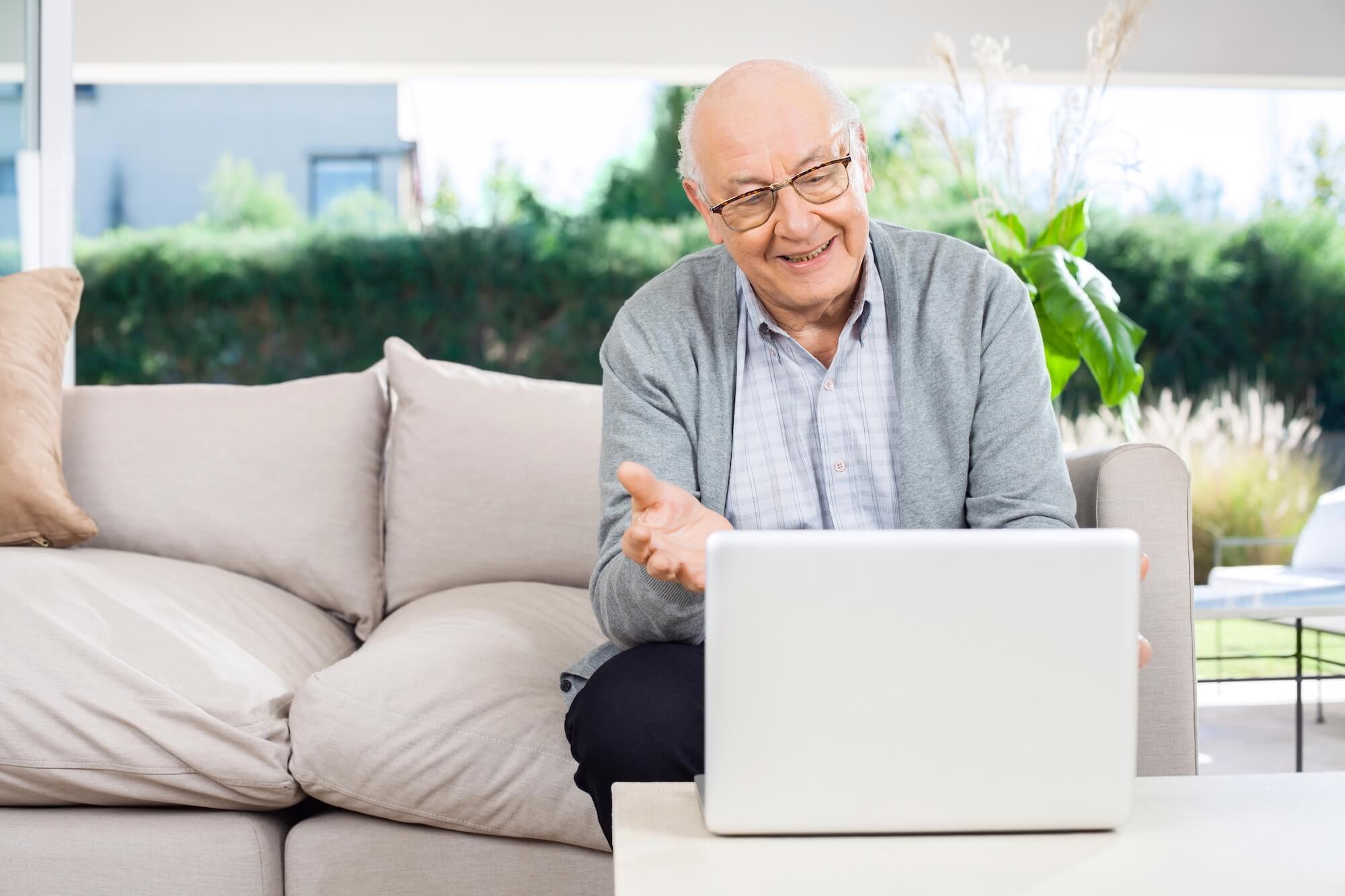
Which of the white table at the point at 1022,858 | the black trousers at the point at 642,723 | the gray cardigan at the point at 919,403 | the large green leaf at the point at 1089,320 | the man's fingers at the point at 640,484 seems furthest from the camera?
the large green leaf at the point at 1089,320

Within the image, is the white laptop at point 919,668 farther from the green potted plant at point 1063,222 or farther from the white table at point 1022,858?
the green potted plant at point 1063,222

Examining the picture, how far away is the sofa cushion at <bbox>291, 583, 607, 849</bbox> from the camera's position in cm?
135

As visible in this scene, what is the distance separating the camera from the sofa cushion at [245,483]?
1.94 meters

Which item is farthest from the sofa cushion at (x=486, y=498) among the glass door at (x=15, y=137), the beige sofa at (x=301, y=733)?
the glass door at (x=15, y=137)

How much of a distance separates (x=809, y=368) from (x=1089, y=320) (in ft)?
3.63

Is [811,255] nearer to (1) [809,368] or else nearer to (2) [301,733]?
(1) [809,368]

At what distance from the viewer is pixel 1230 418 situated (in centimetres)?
511

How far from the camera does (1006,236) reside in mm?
2516

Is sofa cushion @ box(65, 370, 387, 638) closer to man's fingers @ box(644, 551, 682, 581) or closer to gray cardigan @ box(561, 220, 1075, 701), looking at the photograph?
gray cardigan @ box(561, 220, 1075, 701)

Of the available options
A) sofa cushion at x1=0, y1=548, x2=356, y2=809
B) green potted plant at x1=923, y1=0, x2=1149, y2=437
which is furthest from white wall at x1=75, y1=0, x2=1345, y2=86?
sofa cushion at x1=0, y1=548, x2=356, y2=809

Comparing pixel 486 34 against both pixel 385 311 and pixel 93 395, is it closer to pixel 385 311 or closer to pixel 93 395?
Answer: pixel 385 311

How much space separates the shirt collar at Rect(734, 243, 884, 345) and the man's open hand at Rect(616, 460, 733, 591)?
21.1 inches

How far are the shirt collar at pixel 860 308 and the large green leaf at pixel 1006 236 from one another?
46.7 inches

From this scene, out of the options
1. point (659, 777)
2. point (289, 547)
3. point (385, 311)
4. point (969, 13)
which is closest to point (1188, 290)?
point (969, 13)
